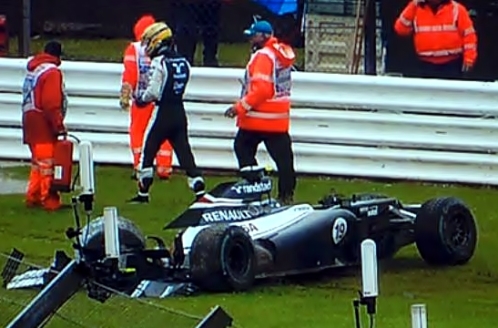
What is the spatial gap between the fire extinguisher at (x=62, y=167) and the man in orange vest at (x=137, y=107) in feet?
4.78

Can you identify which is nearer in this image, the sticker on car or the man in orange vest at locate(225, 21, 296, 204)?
the sticker on car

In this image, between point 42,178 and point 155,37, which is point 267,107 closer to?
point 155,37

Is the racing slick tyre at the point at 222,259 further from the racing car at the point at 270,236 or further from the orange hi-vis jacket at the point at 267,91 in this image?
the orange hi-vis jacket at the point at 267,91

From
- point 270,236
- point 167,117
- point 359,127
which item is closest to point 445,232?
point 270,236

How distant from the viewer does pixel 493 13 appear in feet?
69.6

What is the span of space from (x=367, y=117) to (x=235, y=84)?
139cm

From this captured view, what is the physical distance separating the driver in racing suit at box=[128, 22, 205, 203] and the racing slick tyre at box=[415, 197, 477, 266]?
2991mm

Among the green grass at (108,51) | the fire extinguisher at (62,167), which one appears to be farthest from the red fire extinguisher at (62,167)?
the green grass at (108,51)

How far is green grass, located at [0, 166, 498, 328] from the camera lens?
991cm

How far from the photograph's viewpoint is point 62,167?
46.3 ft

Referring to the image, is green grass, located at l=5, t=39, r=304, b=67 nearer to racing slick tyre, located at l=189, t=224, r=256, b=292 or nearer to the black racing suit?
the black racing suit

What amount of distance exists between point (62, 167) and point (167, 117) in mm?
1714

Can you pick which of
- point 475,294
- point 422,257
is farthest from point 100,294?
point 422,257

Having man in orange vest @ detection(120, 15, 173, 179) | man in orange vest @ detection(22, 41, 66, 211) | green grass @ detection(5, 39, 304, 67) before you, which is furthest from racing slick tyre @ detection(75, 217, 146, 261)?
green grass @ detection(5, 39, 304, 67)
